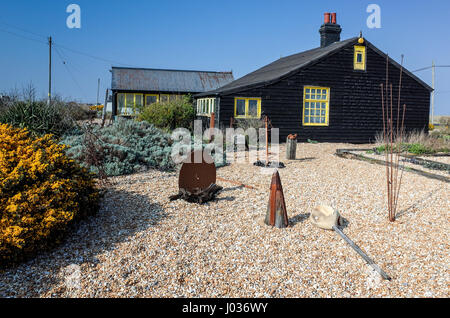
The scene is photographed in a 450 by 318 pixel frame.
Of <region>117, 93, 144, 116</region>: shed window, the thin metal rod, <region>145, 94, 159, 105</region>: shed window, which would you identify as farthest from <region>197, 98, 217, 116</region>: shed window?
the thin metal rod

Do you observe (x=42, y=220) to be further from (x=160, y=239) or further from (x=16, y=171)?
(x=160, y=239)

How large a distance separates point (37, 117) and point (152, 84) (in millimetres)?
17235

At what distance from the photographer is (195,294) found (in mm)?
3818

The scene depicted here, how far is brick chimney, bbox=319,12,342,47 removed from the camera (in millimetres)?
20016

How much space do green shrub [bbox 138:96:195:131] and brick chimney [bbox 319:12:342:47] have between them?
8.26m

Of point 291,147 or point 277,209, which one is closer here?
point 277,209

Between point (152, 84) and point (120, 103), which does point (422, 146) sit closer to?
point (152, 84)

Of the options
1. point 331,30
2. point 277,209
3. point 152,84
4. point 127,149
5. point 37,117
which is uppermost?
point 331,30

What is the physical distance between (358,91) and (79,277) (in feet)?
54.6

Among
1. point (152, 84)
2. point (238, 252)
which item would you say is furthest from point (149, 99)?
point (238, 252)

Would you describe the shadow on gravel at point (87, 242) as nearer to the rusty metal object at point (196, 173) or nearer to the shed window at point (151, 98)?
the rusty metal object at point (196, 173)

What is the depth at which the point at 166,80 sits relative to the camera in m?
28.7

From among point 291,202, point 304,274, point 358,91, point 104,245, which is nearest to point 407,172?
point 291,202

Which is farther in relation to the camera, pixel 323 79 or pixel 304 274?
pixel 323 79
